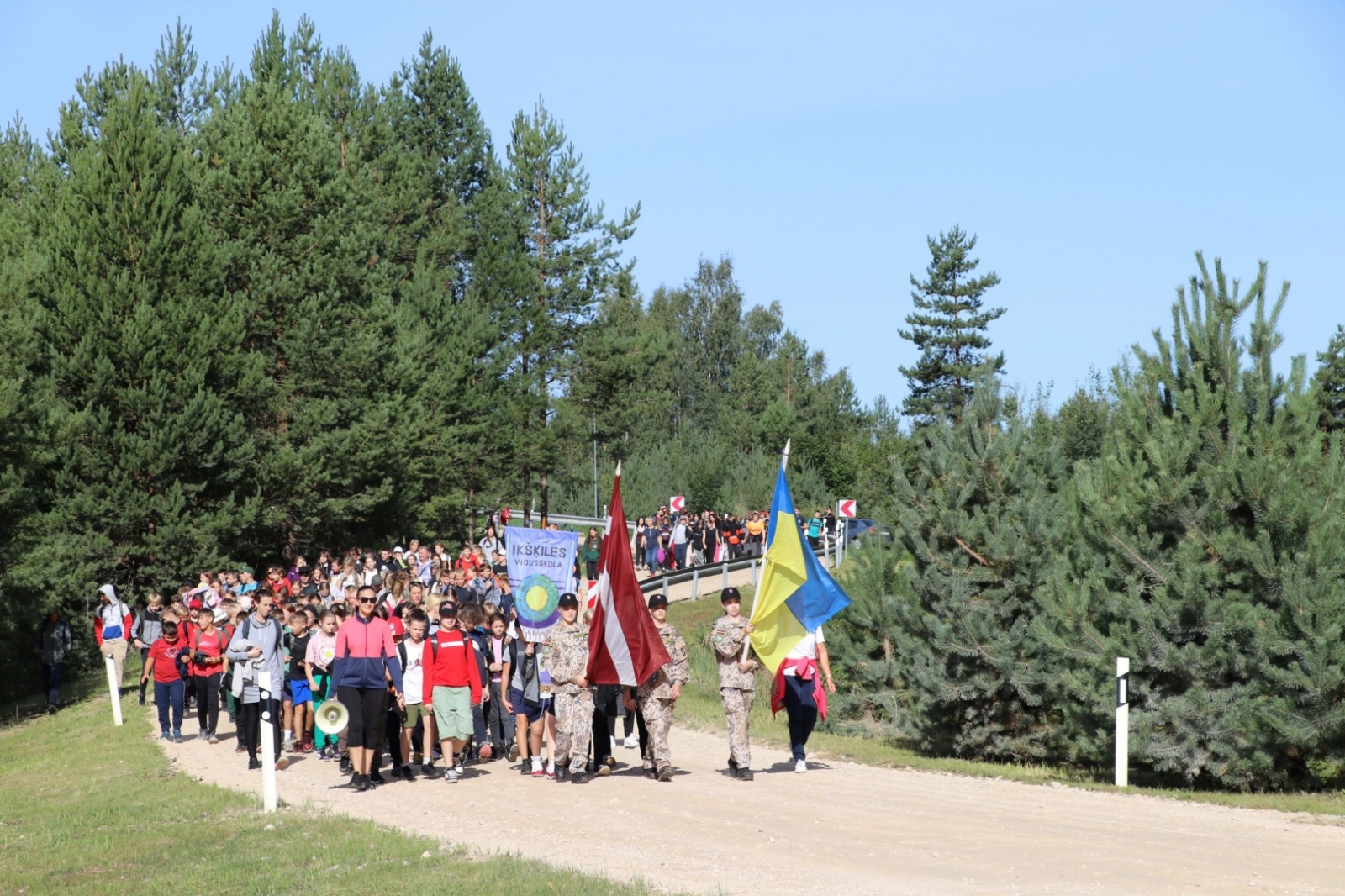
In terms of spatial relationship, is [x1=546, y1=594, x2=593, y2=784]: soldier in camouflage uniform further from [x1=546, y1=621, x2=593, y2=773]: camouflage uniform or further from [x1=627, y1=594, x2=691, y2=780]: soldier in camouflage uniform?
[x1=627, y1=594, x2=691, y2=780]: soldier in camouflage uniform

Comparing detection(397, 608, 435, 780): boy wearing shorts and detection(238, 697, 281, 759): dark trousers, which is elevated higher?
detection(397, 608, 435, 780): boy wearing shorts

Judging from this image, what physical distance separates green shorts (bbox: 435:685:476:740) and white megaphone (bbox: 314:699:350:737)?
0.96m

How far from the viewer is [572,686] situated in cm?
1424

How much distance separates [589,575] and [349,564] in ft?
46.1

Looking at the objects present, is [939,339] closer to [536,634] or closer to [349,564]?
[349,564]

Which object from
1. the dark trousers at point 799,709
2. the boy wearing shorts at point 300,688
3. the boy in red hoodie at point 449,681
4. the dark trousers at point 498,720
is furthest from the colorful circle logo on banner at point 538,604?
the boy wearing shorts at point 300,688

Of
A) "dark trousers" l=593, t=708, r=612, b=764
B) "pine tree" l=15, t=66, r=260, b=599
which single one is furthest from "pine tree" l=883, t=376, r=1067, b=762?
"pine tree" l=15, t=66, r=260, b=599

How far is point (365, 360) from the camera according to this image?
44.4 meters

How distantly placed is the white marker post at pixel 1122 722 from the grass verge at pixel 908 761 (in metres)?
0.17

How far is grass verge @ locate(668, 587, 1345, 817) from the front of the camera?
551 inches

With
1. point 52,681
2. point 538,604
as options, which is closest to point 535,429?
point 52,681

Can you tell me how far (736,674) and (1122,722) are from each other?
4.16 m

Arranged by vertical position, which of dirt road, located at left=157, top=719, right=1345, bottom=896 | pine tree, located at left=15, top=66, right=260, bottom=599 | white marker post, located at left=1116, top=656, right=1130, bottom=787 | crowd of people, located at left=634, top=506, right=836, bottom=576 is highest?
pine tree, located at left=15, top=66, right=260, bottom=599

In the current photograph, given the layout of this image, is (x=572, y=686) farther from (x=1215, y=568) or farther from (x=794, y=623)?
(x=1215, y=568)
